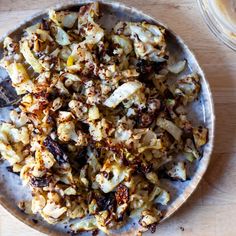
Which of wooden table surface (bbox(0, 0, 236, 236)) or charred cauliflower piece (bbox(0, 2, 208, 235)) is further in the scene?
wooden table surface (bbox(0, 0, 236, 236))

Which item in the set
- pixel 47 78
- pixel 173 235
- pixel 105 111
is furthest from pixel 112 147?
pixel 173 235

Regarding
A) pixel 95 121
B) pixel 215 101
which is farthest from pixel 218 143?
pixel 95 121

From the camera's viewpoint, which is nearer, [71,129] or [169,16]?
[71,129]

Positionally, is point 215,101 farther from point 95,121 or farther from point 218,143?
point 95,121

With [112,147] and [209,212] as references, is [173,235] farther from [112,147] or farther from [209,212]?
[112,147]

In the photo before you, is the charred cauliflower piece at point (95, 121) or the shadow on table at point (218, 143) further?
the shadow on table at point (218, 143)

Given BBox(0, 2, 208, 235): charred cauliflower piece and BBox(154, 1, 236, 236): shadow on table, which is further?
BBox(154, 1, 236, 236): shadow on table

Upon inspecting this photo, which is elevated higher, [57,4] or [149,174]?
[57,4]

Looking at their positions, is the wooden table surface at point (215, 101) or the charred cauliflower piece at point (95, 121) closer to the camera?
the charred cauliflower piece at point (95, 121)
